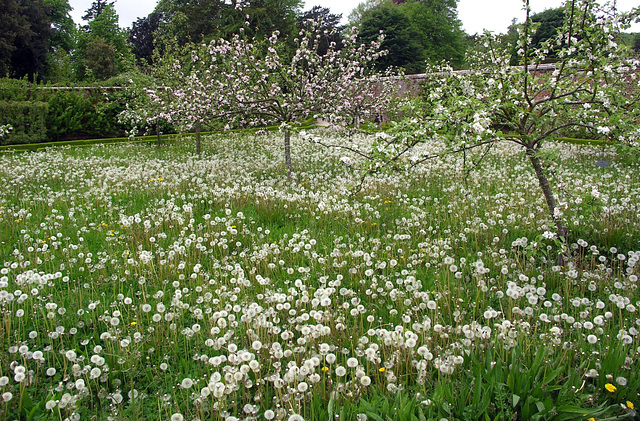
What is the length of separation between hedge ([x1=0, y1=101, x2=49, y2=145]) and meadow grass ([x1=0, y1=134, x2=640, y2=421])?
15.0m

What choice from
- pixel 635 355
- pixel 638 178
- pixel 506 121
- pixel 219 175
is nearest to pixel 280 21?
pixel 219 175

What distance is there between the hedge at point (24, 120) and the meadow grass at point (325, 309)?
589 inches

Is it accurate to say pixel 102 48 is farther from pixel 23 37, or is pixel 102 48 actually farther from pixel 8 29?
pixel 8 29

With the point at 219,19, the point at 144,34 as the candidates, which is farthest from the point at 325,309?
the point at 144,34

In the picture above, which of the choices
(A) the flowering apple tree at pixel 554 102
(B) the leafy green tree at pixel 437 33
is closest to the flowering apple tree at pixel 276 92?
(A) the flowering apple tree at pixel 554 102

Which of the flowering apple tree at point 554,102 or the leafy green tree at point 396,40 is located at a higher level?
the leafy green tree at point 396,40

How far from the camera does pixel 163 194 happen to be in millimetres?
8352

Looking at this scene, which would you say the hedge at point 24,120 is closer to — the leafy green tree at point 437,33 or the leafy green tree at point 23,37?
the leafy green tree at point 23,37

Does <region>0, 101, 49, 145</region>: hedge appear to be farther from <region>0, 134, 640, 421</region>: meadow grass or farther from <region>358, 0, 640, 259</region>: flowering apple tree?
<region>358, 0, 640, 259</region>: flowering apple tree

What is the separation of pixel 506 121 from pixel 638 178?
633 centimetres

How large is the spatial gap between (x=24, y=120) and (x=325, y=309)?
23.5 metres

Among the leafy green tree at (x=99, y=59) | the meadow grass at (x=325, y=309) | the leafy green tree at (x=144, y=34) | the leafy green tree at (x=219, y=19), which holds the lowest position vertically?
the meadow grass at (x=325, y=309)

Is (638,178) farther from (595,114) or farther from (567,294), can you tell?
(567,294)

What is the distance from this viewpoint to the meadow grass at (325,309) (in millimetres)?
2570
